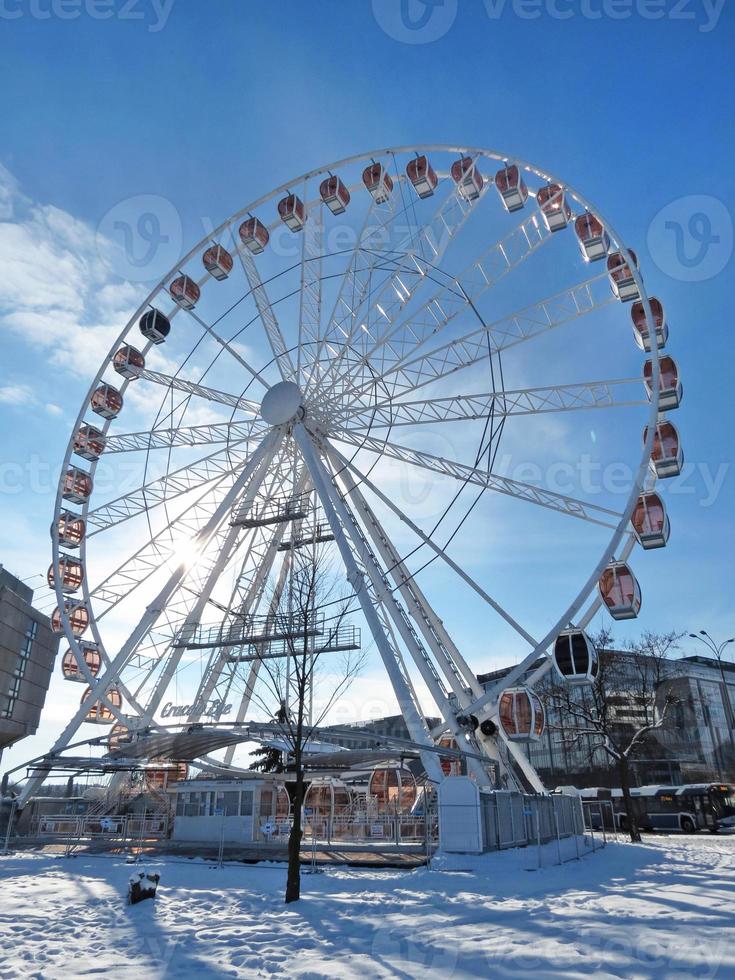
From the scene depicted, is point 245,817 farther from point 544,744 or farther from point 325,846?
point 544,744

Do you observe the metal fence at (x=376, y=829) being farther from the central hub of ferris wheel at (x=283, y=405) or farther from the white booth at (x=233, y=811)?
the central hub of ferris wheel at (x=283, y=405)

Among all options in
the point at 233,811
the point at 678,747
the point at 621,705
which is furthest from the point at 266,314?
the point at 678,747

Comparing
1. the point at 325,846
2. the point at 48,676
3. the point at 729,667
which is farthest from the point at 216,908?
the point at 729,667

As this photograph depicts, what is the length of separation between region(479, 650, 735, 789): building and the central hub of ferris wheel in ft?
155

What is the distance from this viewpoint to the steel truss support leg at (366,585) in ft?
63.4

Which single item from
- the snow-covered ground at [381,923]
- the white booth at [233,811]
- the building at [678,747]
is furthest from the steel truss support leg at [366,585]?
the building at [678,747]

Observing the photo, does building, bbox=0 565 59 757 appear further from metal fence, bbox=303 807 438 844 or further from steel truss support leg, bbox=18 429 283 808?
metal fence, bbox=303 807 438 844

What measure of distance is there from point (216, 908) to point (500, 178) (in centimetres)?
2381

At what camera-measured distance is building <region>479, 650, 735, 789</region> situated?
6481 cm

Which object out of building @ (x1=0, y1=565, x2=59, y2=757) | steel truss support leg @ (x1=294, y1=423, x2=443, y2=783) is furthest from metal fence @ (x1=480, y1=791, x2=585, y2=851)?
building @ (x1=0, y1=565, x2=59, y2=757)

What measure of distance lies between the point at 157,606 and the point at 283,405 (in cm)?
843

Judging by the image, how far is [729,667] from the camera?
9031 cm

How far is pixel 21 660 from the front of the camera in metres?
53.2

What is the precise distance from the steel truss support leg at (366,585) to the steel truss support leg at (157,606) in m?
1.63
